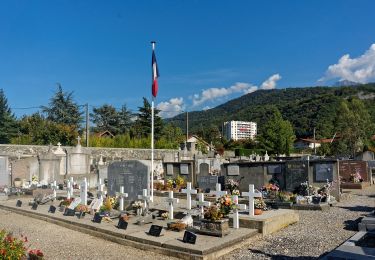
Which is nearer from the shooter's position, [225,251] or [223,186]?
[225,251]

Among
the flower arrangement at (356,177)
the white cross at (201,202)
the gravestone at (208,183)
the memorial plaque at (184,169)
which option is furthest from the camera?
the flower arrangement at (356,177)

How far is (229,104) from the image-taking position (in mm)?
196250

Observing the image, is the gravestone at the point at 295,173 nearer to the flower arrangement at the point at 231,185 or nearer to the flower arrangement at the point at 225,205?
the flower arrangement at the point at 231,185

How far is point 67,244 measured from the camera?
8078 mm

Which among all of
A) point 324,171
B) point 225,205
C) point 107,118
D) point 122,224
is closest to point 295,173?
point 324,171

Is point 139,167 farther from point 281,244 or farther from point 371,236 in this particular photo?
point 371,236

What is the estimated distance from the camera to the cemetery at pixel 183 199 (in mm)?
7965

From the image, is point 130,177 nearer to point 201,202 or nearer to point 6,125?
point 201,202

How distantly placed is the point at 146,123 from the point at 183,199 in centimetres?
3381

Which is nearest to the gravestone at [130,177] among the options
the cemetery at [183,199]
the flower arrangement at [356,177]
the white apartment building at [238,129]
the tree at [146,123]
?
the cemetery at [183,199]

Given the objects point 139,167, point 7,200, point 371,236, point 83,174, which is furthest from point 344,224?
point 83,174

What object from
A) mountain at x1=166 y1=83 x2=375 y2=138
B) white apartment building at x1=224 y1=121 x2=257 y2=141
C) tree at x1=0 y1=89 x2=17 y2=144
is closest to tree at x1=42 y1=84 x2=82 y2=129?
tree at x1=0 y1=89 x2=17 y2=144

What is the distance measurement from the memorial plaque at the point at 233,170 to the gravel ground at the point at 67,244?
9.01m

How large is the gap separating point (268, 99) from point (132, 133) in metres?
129
